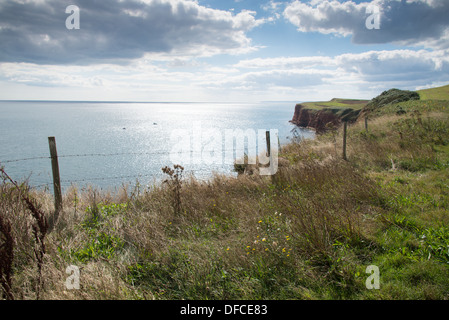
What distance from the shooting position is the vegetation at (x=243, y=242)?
3.44m

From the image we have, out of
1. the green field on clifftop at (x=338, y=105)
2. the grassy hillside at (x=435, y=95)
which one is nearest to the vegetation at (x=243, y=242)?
the grassy hillside at (x=435, y=95)

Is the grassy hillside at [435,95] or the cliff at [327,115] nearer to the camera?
the grassy hillside at [435,95]

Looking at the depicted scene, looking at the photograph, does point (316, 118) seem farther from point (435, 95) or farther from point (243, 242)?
point (243, 242)

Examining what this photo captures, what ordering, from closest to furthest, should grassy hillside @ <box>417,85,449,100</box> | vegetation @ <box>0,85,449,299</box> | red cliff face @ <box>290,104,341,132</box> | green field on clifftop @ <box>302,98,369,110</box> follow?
vegetation @ <box>0,85,449,299</box>, grassy hillside @ <box>417,85,449,100</box>, red cliff face @ <box>290,104,341,132</box>, green field on clifftop @ <box>302,98,369,110</box>

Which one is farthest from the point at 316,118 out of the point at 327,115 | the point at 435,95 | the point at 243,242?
the point at 243,242

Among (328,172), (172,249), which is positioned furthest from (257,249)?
(328,172)

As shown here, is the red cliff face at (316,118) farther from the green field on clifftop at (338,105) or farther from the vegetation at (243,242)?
the vegetation at (243,242)

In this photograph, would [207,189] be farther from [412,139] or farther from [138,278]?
[412,139]

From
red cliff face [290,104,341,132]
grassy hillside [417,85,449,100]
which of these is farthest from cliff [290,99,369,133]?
grassy hillside [417,85,449,100]

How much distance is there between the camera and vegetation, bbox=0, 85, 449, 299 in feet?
11.3

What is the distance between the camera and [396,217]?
4949 millimetres

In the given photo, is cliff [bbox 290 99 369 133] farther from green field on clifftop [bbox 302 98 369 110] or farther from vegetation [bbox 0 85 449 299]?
vegetation [bbox 0 85 449 299]
